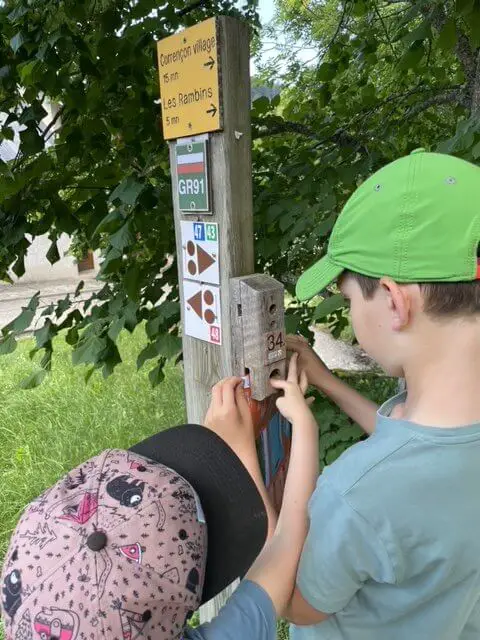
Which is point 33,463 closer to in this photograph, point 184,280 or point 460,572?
point 184,280

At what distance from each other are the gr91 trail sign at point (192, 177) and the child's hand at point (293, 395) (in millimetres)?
433

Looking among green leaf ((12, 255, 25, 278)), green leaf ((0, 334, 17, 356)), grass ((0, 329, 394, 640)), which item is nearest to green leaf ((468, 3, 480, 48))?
green leaf ((12, 255, 25, 278))

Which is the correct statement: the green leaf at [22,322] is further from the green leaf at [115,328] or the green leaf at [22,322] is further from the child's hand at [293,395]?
the child's hand at [293,395]

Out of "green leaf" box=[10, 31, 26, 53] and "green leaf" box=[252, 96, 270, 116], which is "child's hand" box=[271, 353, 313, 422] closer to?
"green leaf" box=[10, 31, 26, 53]

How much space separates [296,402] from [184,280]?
1.57ft

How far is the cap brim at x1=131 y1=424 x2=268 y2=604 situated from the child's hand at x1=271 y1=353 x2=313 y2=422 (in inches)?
6.2

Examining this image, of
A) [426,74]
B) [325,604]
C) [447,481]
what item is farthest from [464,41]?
[325,604]

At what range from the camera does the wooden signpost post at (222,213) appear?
1190mm

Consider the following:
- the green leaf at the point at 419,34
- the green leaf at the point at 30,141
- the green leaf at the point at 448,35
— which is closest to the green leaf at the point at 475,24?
the green leaf at the point at 448,35

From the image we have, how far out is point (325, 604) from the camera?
34.3 inches

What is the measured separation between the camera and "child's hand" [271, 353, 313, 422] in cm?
110

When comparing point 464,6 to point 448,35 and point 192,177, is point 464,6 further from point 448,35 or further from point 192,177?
point 192,177

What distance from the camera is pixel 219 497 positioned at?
0.94 metres

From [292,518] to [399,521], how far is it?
0.22 metres
